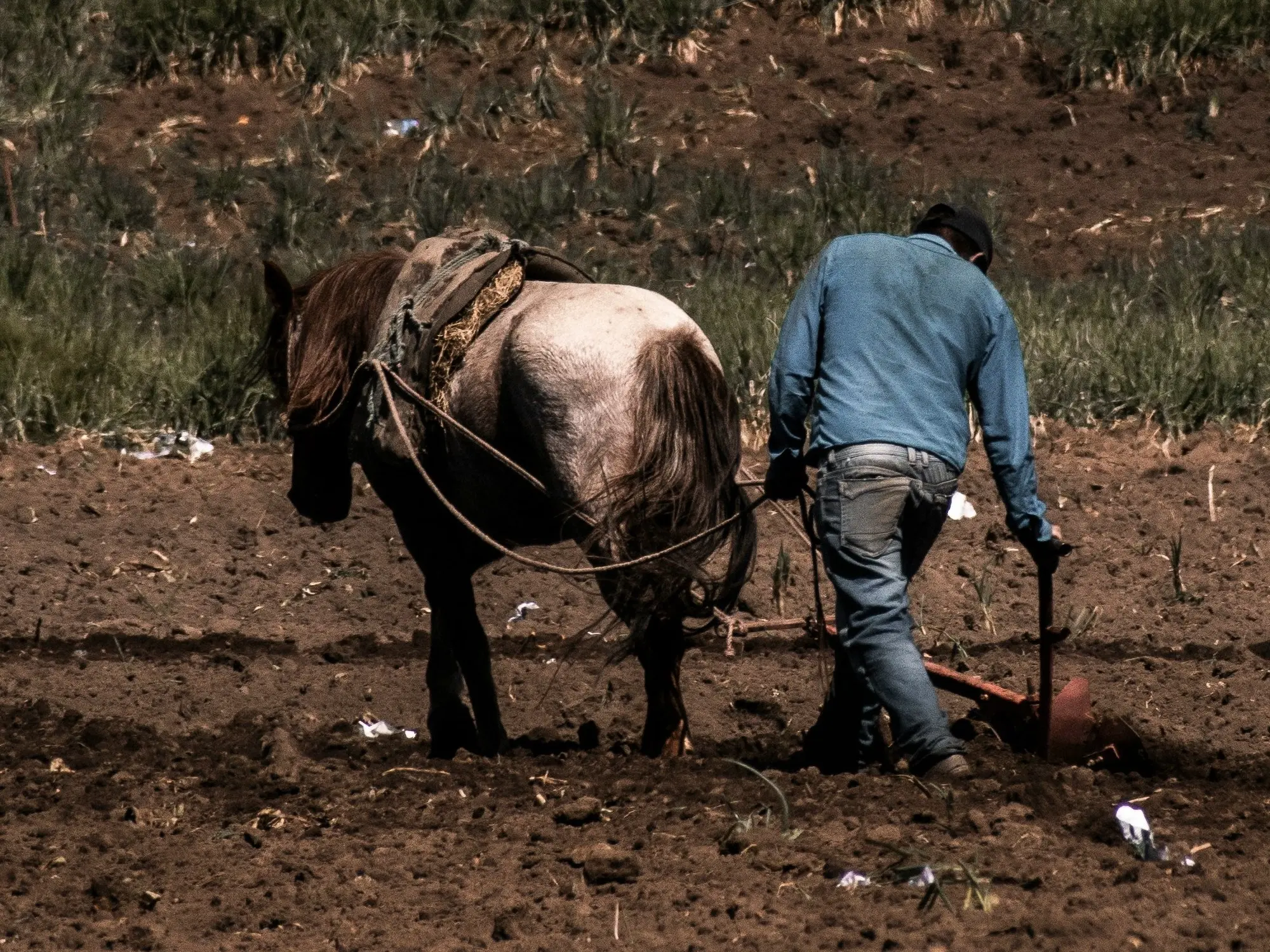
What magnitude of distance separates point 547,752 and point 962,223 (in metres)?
2.30

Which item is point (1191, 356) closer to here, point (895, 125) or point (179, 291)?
point (895, 125)

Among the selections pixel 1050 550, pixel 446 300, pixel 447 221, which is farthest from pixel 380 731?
pixel 447 221

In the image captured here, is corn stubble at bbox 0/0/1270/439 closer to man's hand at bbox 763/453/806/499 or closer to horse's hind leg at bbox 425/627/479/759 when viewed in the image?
horse's hind leg at bbox 425/627/479/759

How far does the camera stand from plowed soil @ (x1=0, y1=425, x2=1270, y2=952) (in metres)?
4.28

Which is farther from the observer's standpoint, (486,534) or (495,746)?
(495,746)

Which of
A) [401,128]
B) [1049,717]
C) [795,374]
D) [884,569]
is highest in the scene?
[401,128]

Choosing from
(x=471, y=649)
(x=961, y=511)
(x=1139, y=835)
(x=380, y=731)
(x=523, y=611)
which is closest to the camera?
(x=1139, y=835)

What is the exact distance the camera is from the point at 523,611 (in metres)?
7.80

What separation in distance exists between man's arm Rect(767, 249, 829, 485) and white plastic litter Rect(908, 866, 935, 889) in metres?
1.28

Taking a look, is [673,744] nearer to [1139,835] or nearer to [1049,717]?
[1049,717]

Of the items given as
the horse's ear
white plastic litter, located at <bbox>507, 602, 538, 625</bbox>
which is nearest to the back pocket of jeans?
the horse's ear

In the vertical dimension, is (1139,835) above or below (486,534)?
below

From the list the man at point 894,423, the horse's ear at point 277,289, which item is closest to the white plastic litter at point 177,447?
the horse's ear at point 277,289

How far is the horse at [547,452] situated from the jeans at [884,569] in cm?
52
